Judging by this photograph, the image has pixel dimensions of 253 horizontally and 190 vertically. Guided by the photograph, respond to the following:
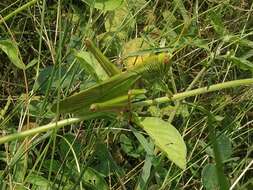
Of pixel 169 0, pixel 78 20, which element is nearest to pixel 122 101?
pixel 78 20

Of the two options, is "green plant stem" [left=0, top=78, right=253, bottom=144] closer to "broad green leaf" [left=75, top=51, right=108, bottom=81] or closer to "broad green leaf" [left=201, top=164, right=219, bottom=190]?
"broad green leaf" [left=75, top=51, right=108, bottom=81]

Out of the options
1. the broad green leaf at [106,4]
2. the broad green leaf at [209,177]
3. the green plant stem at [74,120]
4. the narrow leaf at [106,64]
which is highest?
the broad green leaf at [106,4]

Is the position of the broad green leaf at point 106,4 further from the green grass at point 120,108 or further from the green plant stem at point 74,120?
the green plant stem at point 74,120

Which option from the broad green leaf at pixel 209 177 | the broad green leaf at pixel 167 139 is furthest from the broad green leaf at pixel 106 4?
the broad green leaf at pixel 209 177

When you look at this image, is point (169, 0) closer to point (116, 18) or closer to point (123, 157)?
point (116, 18)

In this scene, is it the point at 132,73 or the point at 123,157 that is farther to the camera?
the point at 123,157
